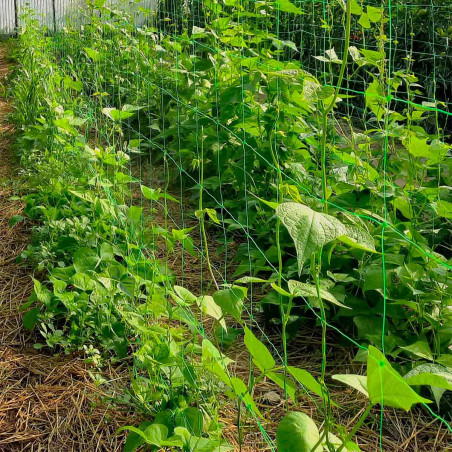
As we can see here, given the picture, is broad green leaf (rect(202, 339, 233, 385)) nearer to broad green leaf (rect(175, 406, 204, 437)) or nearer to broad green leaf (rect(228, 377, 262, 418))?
broad green leaf (rect(228, 377, 262, 418))

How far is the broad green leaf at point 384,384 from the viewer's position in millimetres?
953

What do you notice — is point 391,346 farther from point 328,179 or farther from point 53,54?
point 53,54

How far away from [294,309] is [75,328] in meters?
0.79

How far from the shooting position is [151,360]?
1.67m

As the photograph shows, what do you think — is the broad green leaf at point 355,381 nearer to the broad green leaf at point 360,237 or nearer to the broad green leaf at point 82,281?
the broad green leaf at point 360,237

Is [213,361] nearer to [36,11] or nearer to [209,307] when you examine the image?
[209,307]

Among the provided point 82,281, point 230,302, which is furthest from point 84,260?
point 230,302

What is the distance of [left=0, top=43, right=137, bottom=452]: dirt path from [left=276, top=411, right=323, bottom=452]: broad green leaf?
→ 0.75 meters

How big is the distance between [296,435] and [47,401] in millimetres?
1065

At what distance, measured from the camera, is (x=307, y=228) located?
996 mm

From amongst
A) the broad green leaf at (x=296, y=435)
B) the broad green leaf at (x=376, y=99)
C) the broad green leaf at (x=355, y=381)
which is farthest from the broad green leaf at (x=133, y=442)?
the broad green leaf at (x=376, y=99)

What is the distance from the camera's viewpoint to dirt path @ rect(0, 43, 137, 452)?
5.86 ft

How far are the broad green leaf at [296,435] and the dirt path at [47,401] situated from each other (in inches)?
29.7

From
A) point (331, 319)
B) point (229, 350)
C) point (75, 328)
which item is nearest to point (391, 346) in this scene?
point (331, 319)
